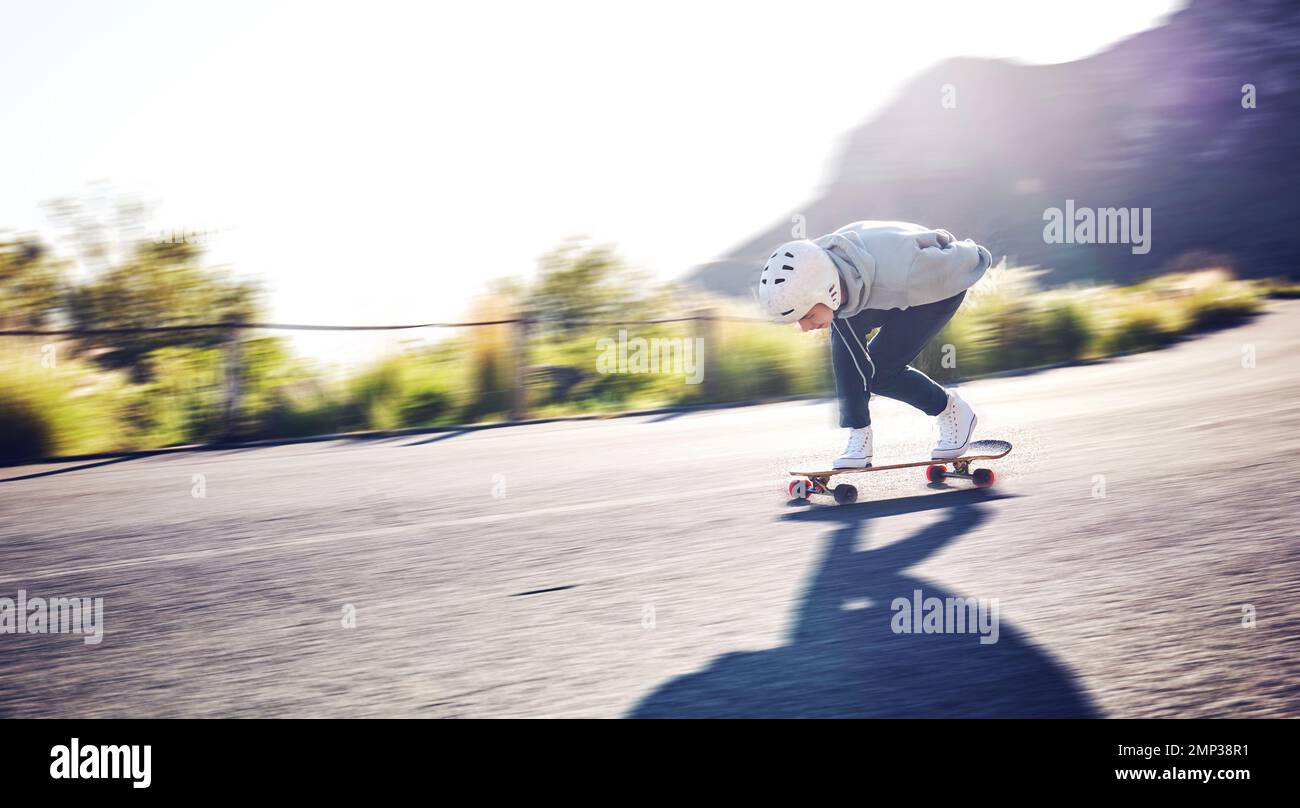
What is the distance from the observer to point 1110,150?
85.1 meters

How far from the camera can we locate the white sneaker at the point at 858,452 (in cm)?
576

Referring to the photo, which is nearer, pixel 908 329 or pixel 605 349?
pixel 908 329

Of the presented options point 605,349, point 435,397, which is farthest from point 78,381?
point 605,349

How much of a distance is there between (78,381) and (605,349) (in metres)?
6.32

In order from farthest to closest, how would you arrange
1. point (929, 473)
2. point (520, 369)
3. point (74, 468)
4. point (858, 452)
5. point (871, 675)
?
point (520, 369), point (74, 468), point (929, 473), point (858, 452), point (871, 675)

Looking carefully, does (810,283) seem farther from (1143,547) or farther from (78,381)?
(78,381)

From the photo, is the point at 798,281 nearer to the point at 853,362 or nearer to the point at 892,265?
the point at 892,265

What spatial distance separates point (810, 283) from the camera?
4.97 meters

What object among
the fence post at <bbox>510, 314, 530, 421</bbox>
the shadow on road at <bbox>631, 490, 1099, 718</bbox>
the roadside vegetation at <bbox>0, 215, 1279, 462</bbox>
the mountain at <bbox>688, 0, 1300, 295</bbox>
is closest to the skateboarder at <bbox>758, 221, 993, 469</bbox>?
the shadow on road at <bbox>631, 490, 1099, 718</bbox>

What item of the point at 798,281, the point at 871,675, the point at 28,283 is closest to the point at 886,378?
the point at 798,281

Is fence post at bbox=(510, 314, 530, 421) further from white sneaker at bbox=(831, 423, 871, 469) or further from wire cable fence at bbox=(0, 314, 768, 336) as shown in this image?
white sneaker at bbox=(831, 423, 871, 469)

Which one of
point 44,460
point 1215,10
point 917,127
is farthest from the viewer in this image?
point 917,127

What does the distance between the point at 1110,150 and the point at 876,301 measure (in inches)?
3509

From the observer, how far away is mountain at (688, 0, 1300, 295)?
66625mm
